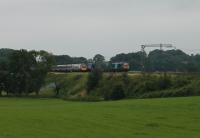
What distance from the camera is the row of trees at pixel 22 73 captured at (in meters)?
107

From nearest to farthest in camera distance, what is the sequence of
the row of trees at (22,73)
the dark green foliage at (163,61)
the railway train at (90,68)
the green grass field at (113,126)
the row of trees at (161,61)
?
1. the green grass field at (113,126)
2. the row of trees at (22,73)
3. the railway train at (90,68)
4. the row of trees at (161,61)
5. the dark green foliage at (163,61)

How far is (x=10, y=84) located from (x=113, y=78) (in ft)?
74.1

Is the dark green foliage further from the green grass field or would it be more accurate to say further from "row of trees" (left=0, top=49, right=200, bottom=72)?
the green grass field

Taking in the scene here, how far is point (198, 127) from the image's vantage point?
26.5 m

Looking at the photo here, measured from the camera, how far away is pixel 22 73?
108 metres

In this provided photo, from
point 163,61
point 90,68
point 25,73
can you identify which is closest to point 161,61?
point 163,61

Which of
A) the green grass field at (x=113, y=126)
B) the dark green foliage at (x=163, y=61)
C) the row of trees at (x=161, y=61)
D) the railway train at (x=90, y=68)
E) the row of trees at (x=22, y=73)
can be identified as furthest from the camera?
the dark green foliage at (x=163, y=61)

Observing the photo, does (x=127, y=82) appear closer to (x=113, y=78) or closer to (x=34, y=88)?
(x=113, y=78)

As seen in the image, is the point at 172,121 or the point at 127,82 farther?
the point at 127,82

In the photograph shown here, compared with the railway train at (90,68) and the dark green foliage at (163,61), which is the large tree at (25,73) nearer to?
the railway train at (90,68)

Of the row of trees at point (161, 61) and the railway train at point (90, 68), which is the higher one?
the row of trees at point (161, 61)

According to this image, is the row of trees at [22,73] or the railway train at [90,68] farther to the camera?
the railway train at [90,68]

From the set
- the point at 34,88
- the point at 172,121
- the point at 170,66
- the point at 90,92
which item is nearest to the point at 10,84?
the point at 34,88

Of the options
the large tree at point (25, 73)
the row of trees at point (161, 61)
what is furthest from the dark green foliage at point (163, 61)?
the large tree at point (25, 73)
